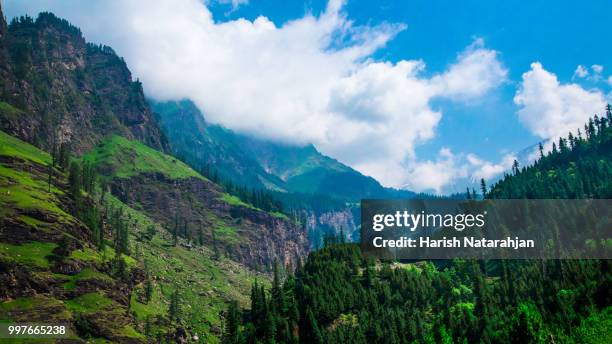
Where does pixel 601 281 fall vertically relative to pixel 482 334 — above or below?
above

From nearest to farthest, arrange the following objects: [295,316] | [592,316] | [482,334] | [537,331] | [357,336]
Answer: [537,331], [592,316], [482,334], [357,336], [295,316]

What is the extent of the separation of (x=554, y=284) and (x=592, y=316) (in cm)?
4056

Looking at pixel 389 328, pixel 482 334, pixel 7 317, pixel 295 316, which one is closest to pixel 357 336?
pixel 389 328

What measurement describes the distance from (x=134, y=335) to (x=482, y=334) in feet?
424

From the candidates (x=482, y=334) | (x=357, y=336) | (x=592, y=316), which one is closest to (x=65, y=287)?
(x=357, y=336)

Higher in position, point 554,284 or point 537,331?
point 554,284

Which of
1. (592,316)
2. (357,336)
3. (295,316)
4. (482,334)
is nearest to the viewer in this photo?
(592,316)

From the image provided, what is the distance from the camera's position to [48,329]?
171 m

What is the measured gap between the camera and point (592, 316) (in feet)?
504

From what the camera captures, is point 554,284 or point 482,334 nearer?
point 482,334

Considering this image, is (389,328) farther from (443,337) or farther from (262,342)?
(262,342)

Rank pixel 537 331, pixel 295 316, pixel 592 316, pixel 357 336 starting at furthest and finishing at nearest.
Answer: pixel 295 316 < pixel 357 336 < pixel 592 316 < pixel 537 331

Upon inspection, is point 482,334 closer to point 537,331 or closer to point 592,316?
point 592,316

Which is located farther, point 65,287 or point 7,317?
point 65,287
